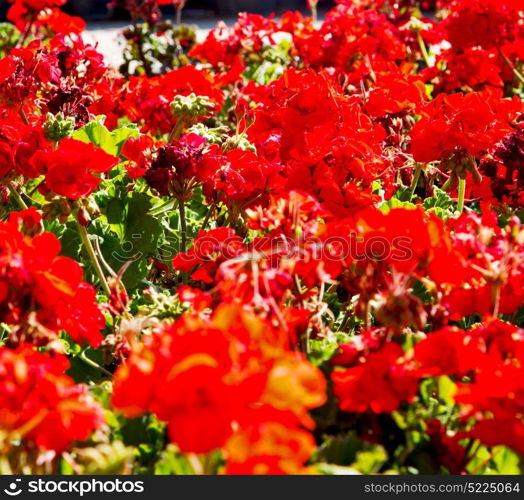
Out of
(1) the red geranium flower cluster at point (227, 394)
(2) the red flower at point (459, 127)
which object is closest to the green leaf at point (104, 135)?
(2) the red flower at point (459, 127)

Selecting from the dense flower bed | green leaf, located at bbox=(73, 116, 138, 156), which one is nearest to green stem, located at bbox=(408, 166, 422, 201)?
the dense flower bed

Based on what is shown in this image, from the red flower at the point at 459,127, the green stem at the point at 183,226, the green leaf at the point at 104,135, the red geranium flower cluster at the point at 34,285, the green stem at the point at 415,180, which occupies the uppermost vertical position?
the green leaf at the point at 104,135

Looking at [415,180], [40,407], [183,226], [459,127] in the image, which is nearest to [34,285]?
[40,407]

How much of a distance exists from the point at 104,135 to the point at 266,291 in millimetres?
1353

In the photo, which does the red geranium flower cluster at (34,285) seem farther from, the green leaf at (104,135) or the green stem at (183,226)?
the green leaf at (104,135)

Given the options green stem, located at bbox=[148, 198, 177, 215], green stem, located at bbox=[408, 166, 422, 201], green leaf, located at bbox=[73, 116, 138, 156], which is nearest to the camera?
green stem, located at bbox=[408, 166, 422, 201]

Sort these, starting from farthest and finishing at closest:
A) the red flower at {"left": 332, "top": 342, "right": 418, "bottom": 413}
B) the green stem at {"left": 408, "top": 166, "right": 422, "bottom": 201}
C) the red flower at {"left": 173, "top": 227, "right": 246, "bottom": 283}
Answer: the green stem at {"left": 408, "top": 166, "right": 422, "bottom": 201} < the red flower at {"left": 173, "top": 227, "right": 246, "bottom": 283} < the red flower at {"left": 332, "top": 342, "right": 418, "bottom": 413}

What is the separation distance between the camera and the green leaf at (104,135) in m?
2.22

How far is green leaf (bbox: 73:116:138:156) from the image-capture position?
2225 millimetres

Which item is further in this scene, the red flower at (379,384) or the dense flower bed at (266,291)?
the red flower at (379,384)

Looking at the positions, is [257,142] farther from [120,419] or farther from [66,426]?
[66,426]

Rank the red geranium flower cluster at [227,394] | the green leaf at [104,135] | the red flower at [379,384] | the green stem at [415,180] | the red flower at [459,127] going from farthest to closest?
the green leaf at [104,135] < the green stem at [415,180] < the red flower at [459,127] < the red flower at [379,384] < the red geranium flower cluster at [227,394]

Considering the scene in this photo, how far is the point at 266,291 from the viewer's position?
1.01m

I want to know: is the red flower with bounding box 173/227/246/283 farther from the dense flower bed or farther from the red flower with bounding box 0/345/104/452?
the red flower with bounding box 0/345/104/452
